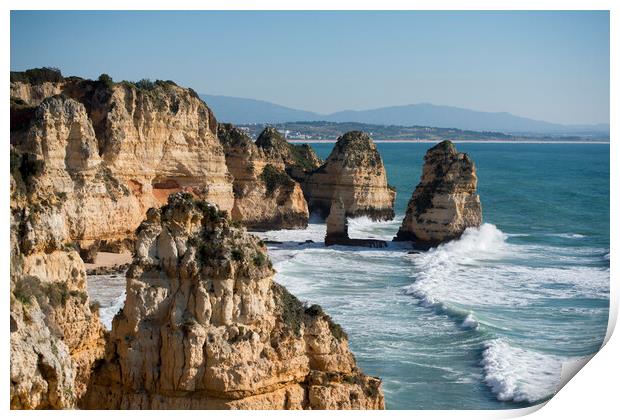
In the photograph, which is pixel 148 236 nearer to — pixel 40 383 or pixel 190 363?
pixel 190 363

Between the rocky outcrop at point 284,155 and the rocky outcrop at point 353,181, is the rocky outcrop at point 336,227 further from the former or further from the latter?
the rocky outcrop at point 353,181

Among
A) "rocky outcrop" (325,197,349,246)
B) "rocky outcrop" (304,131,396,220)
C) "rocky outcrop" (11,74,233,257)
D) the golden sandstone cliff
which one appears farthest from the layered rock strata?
the golden sandstone cliff

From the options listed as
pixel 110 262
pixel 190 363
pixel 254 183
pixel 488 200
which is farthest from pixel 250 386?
pixel 488 200

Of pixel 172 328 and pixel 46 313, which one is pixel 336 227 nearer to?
pixel 46 313

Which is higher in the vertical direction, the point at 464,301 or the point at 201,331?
the point at 201,331

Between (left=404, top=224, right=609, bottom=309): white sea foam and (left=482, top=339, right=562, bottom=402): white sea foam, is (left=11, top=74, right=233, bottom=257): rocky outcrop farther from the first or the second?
(left=482, top=339, right=562, bottom=402): white sea foam

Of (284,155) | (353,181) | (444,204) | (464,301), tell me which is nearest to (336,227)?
(444,204)
